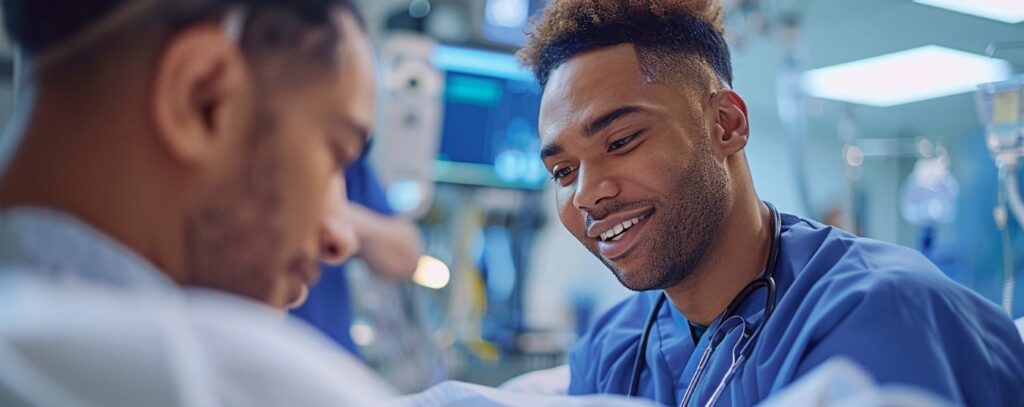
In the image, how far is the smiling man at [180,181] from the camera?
530 mm

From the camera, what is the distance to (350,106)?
25.1 inches

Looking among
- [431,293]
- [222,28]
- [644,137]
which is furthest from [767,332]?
[431,293]

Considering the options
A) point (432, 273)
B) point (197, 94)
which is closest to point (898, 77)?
point (432, 273)

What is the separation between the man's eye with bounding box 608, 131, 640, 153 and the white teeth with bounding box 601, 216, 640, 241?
93 millimetres

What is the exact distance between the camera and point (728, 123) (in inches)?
47.5

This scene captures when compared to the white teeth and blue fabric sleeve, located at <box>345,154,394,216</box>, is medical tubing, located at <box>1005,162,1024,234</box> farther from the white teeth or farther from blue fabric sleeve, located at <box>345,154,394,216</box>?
blue fabric sleeve, located at <box>345,154,394,216</box>

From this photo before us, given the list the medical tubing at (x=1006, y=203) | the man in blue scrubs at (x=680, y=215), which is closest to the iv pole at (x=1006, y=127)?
the medical tubing at (x=1006, y=203)

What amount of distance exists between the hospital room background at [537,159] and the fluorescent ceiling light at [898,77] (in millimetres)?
14

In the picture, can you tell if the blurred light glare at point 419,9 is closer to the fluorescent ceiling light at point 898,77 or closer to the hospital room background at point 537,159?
the hospital room background at point 537,159

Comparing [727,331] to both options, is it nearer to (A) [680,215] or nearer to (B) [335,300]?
(A) [680,215]

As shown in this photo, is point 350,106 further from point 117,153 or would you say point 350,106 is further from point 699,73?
point 699,73

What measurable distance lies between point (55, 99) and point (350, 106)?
0.19 metres

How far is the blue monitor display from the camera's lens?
274cm

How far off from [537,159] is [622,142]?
179cm
